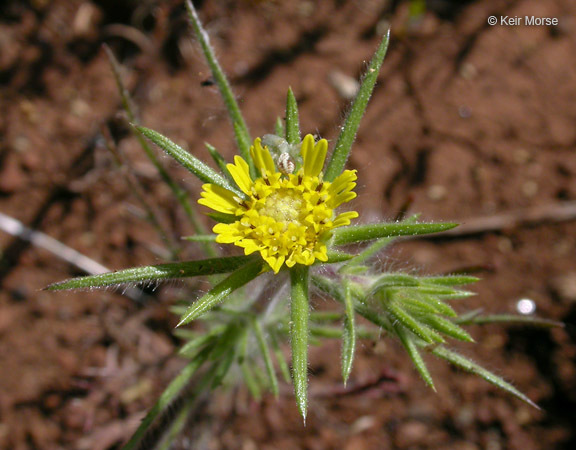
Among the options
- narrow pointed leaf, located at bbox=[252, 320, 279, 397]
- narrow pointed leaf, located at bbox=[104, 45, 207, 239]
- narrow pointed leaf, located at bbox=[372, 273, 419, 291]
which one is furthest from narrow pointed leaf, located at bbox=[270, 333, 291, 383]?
narrow pointed leaf, located at bbox=[372, 273, 419, 291]

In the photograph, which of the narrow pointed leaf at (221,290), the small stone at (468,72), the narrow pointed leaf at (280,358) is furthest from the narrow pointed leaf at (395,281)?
the small stone at (468,72)

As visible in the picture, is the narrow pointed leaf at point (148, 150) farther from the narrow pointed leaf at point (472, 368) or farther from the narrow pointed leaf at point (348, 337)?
the narrow pointed leaf at point (472, 368)

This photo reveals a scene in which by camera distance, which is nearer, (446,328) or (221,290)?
(221,290)

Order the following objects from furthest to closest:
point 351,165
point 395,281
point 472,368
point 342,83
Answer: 1. point 342,83
2. point 351,165
3. point 472,368
4. point 395,281

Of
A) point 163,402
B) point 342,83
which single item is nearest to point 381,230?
point 163,402

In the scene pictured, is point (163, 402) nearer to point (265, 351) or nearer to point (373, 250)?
point (265, 351)
